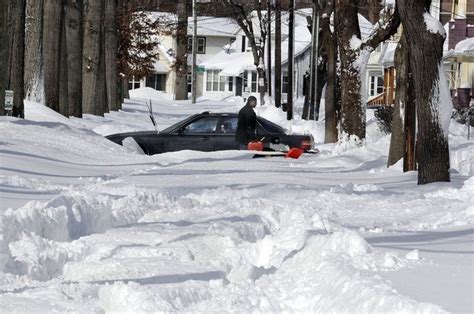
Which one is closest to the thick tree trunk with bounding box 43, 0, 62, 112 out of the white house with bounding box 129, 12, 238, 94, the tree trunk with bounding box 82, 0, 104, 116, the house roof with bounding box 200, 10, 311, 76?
the tree trunk with bounding box 82, 0, 104, 116

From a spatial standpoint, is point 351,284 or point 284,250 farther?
point 284,250

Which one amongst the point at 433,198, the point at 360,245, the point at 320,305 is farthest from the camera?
the point at 433,198

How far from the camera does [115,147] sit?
2444 centimetres

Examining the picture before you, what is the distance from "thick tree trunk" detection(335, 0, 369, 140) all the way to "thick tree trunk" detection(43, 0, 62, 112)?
8.61m

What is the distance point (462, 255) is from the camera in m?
9.67

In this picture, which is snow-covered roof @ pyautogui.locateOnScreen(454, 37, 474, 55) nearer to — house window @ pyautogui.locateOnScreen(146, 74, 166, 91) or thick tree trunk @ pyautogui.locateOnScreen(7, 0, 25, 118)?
thick tree trunk @ pyautogui.locateOnScreen(7, 0, 25, 118)

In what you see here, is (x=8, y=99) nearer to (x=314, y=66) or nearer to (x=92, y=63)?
(x=92, y=63)

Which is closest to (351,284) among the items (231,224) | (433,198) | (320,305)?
(320,305)

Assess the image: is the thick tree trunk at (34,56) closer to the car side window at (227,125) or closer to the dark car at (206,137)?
the dark car at (206,137)

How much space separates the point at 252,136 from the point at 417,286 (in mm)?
16219

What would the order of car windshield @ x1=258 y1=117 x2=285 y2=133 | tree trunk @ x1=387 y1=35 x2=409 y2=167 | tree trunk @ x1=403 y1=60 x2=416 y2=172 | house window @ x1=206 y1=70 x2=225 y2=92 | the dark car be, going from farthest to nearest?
house window @ x1=206 y1=70 x2=225 y2=92, car windshield @ x1=258 y1=117 x2=285 y2=133, the dark car, tree trunk @ x1=387 y1=35 x2=409 y2=167, tree trunk @ x1=403 y1=60 x2=416 y2=172

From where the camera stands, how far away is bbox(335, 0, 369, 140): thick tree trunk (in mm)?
26891

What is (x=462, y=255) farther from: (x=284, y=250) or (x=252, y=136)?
(x=252, y=136)

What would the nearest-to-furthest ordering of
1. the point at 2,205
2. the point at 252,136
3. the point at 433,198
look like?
the point at 2,205
the point at 433,198
the point at 252,136
